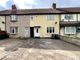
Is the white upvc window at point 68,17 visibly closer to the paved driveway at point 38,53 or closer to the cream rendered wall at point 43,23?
the cream rendered wall at point 43,23

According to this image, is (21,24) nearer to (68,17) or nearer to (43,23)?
(43,23)

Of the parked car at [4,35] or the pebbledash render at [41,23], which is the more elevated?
the pebbledash render at [41,23]

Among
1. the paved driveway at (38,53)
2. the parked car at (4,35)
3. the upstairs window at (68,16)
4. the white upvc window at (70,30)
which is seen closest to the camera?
the paved driveway at (38,53)

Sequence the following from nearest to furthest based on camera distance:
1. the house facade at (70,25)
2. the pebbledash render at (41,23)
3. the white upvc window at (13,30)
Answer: the house facade at (70,25) < the pebbledash render at (41,23) < the white upvc window at (13,30)

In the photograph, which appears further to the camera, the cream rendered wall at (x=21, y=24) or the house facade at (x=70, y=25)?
the cream rendered wall at (x=21, y=24)

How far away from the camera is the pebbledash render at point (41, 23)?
39.4 m

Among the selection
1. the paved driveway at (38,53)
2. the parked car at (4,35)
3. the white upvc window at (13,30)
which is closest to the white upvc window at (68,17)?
the white upvc window at (13,30)

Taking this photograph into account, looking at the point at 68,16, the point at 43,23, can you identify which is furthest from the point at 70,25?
the point at 43,23

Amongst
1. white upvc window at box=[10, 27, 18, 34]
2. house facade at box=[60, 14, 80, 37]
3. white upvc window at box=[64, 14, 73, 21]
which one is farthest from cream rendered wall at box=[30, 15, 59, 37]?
white upvc window at box=[10, 27, 18, 34]

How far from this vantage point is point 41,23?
40.0 m

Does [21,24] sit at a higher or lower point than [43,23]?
lower

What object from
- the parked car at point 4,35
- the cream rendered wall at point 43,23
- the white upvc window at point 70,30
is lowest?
the parked car at point 4,35

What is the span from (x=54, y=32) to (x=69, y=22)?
386 cm

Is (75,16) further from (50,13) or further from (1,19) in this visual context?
(1,19)
